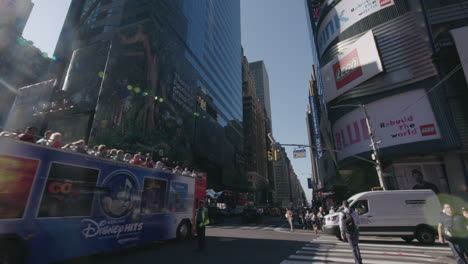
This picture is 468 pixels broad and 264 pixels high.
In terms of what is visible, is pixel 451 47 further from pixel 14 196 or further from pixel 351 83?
pixel 14 196

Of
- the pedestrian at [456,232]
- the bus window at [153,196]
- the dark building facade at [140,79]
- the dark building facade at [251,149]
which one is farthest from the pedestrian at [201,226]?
the dark building facade at [251,149]

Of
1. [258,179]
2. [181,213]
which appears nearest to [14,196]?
[181,213]

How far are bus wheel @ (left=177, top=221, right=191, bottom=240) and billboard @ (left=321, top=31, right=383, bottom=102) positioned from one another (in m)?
24.1

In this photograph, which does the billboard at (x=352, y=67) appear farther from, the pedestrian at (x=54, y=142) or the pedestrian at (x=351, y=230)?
the pedestrian at (x=54, y=142)

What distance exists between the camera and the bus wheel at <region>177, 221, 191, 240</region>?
35.4ft

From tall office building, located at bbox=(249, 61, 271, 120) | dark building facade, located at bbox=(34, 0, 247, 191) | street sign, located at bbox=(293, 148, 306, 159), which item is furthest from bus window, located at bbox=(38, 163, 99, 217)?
tall office building, located at bbox=(249, 61, 271, 120)

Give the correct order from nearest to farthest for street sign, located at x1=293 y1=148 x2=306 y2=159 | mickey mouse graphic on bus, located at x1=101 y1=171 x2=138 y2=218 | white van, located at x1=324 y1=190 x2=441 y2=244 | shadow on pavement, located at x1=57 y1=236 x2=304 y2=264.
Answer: shadow on pavement, located at x1=57 y1=236 x2=304 y2=264, mickey mouse graphic on bus, located at x1=101 y1=171 x2=138 y2=218, white van, located at x1=324 y1=190 x2=441 y2=244, street sign, located at x1=293 y1=148 x2=306 y2=159

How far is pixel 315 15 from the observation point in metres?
41.5

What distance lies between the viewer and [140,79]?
35594 millimetres

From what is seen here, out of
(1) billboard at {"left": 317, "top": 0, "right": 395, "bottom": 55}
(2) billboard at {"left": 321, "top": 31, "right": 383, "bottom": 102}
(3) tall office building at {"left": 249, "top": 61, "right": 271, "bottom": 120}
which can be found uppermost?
(3) tall office building at {"left": 249, "top": 61, "right": 271, "bottom": 120}

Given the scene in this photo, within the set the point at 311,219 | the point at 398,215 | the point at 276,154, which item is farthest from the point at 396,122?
the point at 276,154

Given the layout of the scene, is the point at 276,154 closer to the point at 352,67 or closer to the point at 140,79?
the point at 352,67

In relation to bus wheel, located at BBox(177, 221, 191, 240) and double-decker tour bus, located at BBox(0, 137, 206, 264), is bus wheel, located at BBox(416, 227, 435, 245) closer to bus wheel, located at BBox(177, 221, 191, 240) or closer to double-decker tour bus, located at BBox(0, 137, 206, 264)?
bus wheel, located at BBox(177, 221, 191, 240)

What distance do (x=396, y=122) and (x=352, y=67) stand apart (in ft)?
27.4
